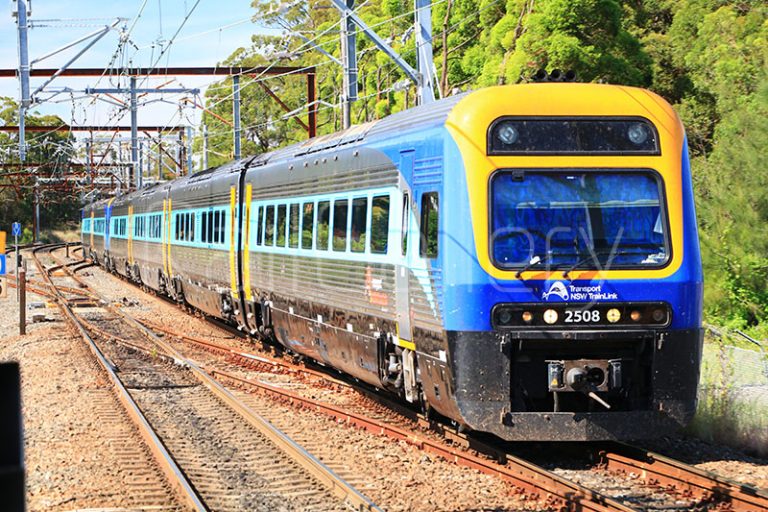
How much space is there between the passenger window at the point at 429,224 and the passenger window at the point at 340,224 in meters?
2.65

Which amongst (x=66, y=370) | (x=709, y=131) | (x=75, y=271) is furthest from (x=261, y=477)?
(x=75, y=271)

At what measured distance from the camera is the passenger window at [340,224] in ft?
39.1

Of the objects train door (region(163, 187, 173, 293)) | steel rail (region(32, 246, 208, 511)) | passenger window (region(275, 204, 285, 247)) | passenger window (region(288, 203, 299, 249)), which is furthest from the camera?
train door (region(163, 187, 173, 293))

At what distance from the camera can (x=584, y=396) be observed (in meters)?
8.65

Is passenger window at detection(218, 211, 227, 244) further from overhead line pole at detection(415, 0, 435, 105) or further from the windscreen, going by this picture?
the windscreen

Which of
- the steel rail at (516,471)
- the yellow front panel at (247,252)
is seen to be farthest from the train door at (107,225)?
the steel rail at (516,471)

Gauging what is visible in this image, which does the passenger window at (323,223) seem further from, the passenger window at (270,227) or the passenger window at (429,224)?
the passenger window at (429,224)

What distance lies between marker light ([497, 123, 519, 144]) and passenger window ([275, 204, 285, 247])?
6.56 m

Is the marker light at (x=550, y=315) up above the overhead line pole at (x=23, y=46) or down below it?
below

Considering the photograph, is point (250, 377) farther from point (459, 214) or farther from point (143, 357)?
point (459, 214)

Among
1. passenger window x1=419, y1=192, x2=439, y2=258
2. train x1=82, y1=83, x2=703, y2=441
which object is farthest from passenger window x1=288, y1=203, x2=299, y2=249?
passenger window x1=419, y1=192, x2=439, y2=258

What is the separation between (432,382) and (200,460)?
2280 mm

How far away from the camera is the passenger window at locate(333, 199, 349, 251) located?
11922mm

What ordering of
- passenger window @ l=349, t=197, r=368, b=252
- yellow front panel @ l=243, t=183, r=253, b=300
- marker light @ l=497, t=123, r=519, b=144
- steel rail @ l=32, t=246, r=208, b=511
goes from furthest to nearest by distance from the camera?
yellow front panel @ l=243, t=183, r=253, b=300 < passenger window @ l=349, t=197, r=368, b=252 < marker light @ l=497, t=123, r=519, b=144 < steel rail @ l=32, t=246, r=208, b=511
